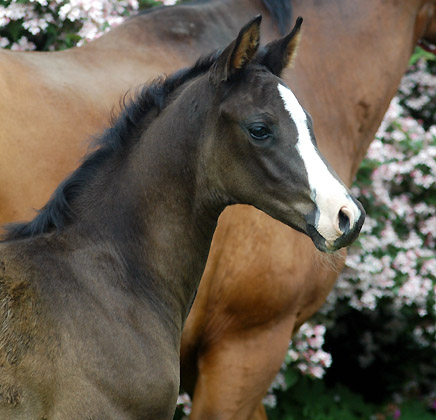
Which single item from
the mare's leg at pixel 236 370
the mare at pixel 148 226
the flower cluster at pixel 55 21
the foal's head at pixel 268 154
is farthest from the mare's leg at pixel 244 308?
the flower cluster at pixel 55 21

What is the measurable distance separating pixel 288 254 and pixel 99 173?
42.2 inches

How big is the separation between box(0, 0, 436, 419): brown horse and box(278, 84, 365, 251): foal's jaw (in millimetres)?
504

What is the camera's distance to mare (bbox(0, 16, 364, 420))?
6.95ft

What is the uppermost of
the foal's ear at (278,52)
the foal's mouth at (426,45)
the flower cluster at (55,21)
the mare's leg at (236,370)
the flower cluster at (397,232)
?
the foal's ear at (278,52)

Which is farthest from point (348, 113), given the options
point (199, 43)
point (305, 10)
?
point (199, 43)

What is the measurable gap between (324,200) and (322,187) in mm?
38

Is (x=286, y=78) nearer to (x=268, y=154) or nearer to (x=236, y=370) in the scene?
(x=268, y=154)

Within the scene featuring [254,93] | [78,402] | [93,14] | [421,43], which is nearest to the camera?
[78,402]

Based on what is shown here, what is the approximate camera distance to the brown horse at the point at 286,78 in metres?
2.86

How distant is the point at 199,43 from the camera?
11.0 feet

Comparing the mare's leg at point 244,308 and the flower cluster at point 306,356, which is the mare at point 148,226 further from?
the flower cluster at point 306,356

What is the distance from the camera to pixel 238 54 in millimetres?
2305

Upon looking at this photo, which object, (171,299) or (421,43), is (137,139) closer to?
(171,299)

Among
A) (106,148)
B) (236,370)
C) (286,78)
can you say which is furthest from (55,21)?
(236,370)
